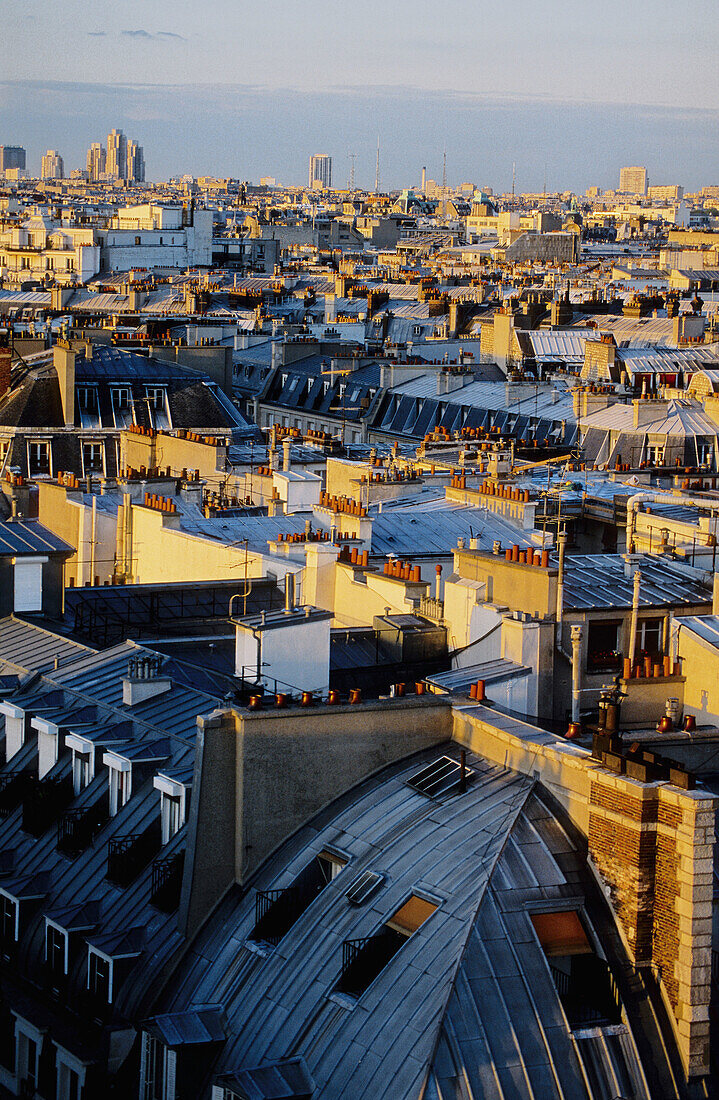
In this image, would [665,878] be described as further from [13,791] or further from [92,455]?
[92,455]

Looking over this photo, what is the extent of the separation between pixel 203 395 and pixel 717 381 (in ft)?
58.6

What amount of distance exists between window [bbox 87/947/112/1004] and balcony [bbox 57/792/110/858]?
74.6 inches

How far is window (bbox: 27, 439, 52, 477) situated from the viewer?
5784 cm

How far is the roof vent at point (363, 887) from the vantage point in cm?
1798

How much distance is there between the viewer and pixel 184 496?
4050 cm

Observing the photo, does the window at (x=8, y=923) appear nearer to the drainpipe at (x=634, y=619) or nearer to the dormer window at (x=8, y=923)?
the dormer window at (x=8, y=923)

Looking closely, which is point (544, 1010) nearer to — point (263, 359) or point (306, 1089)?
point (306, 1089)

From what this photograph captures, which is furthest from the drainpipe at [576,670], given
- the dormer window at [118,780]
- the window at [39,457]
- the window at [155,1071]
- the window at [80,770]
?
the window at [39,457]

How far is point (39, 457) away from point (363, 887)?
136 ft

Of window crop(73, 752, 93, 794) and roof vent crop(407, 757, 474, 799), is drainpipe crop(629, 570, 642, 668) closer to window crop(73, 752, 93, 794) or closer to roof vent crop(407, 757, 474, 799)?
roof vent crop(407, 757, 474, 799)

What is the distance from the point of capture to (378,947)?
1736cm

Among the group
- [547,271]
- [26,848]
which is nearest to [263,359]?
[26,848]

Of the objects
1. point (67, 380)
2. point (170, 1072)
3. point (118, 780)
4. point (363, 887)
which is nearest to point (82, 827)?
point (118, 780)

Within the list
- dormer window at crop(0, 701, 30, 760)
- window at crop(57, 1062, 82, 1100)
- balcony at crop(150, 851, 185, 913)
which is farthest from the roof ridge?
dormer window at crop(0, 701, 30, 760)
